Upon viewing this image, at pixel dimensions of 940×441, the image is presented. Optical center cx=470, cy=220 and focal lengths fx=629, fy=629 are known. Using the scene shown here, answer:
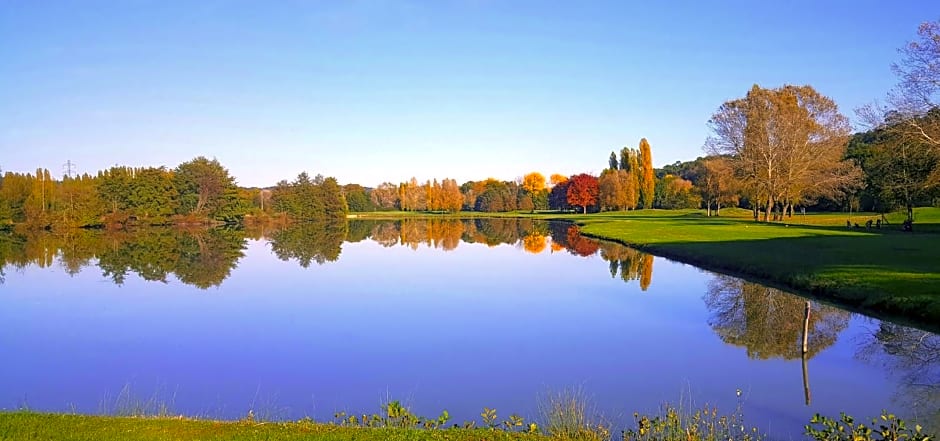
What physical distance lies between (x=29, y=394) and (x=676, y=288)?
57.3 ft

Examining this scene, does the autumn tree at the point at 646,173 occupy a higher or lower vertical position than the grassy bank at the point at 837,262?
higher

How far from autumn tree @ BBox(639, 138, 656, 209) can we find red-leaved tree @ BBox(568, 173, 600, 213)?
8.49 m

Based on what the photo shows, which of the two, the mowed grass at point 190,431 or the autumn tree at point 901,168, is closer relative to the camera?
the mowed grass at point 190,431

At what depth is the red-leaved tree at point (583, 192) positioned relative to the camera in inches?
3492

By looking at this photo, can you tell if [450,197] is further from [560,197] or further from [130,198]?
[130,198]

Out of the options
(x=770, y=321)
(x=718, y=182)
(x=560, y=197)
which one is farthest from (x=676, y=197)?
(x=770, y=321)

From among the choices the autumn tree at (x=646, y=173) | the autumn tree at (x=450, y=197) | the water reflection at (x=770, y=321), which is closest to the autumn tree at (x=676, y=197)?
the autumn tree at (x=646, y=173)

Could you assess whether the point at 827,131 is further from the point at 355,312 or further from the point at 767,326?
the point at 355,312

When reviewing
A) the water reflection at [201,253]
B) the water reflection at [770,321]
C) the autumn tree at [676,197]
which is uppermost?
the autumn tree at [676,197]

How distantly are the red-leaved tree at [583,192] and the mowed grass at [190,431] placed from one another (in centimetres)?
8388

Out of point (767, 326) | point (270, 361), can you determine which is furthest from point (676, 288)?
point (270, 361)

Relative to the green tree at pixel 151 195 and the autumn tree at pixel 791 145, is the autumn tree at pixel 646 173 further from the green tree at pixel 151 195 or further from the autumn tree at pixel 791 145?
the green tree at pixel 151 195

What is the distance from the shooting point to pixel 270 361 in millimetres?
11617

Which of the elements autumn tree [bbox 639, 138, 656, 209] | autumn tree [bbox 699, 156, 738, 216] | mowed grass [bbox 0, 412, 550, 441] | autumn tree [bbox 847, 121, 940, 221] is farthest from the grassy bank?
autumn tree [bbox 639, 138, 656, 209]
